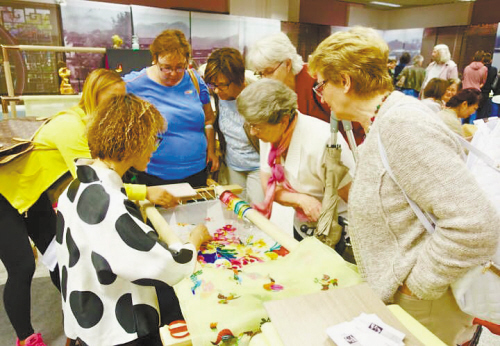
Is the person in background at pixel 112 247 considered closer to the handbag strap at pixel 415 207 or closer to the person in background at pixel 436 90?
the handbag strap at pixel 415 207

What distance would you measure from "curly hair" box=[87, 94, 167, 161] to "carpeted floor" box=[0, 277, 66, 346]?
5.05 ft

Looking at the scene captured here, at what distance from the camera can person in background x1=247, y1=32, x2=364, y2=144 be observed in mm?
2189

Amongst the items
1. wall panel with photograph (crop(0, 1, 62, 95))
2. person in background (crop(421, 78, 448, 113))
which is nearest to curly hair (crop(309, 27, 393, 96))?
person in background (crop(421, 78, 448, 113))

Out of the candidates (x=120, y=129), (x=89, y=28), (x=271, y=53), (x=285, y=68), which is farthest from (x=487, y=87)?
(x=120, y=129)

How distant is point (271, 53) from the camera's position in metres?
2.17

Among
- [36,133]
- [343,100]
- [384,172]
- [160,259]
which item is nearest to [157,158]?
[36,133]

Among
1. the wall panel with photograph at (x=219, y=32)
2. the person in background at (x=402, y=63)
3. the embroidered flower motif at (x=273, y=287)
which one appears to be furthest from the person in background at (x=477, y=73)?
the embroidered flower motif at (x=273, y=287)

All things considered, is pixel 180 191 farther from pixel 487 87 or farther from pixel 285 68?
pixel 487 87

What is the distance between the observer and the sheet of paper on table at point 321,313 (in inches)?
30.1

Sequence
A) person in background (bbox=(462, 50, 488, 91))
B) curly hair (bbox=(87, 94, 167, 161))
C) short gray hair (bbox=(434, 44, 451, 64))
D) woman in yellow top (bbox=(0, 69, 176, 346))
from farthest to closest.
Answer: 1. person in background (bbox=(462, 50, 488, 91))
2. short gray hair (bbox=(434, 44, 451, 64))
3. woman in yellow top (bbox=(0, 69, 176, 346))
4. curly hair (bbox=(87, 94, 167, 161))

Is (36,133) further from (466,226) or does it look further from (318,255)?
(466,226)

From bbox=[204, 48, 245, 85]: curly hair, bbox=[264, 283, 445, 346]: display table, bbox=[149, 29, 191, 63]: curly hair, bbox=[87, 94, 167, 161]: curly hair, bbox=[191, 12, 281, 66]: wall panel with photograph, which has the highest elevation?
bbox=[191, 12, 281, 66]: wall panel with photograph

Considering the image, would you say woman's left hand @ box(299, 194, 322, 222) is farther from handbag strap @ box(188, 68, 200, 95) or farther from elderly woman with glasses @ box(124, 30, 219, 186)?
handbag strap @ box(188, 68, 200, 95)

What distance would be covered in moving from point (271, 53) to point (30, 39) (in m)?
5.36
